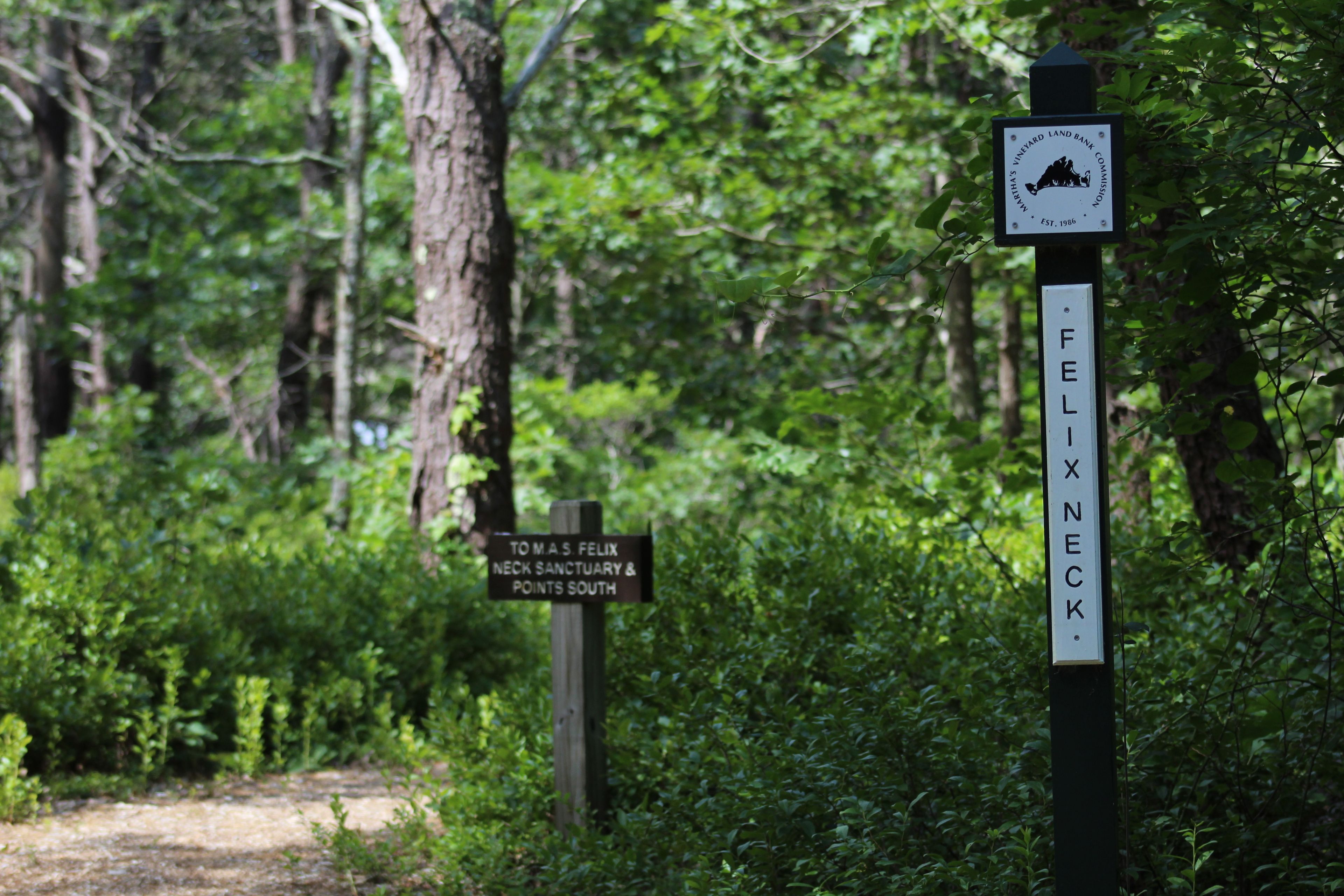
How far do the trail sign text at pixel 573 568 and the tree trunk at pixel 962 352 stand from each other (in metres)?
5.73

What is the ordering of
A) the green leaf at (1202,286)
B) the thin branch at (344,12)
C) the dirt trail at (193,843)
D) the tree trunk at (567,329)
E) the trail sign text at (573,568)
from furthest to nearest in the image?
the tree trunk at (567,329)
the thin branch at (344,12)
the trail sign text at (573,568)
the dirt trail at (193,843)
the green leaf at (1202,286)

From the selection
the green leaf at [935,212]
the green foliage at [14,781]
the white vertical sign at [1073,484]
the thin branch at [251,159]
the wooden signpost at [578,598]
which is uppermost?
the thin branch at [251,159]

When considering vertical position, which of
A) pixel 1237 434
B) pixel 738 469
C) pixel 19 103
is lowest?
pixel 1237 434

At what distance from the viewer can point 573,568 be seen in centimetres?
451

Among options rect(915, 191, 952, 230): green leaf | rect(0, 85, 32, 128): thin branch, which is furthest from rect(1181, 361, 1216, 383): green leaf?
rect(0, 85, 32, 128): thin branch

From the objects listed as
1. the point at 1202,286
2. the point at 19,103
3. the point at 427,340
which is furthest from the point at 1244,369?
the point at 19,103

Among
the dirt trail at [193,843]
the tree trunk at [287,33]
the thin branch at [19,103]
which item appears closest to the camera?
the dirt trail at [193,843]

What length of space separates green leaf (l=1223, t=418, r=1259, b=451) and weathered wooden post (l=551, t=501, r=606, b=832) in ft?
7.16

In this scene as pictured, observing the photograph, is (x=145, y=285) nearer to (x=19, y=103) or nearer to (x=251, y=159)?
(x=19, y=103)

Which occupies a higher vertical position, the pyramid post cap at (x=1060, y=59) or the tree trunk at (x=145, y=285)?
the tree trunk at (x=145, y=285)

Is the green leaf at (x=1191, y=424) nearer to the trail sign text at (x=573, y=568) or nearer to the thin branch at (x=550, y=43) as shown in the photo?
the trail sign text at (x=573, y=568)

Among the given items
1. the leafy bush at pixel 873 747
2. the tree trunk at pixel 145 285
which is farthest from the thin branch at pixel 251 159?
the leafy bush at pixel 873 747

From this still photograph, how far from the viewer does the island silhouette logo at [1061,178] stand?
254cm

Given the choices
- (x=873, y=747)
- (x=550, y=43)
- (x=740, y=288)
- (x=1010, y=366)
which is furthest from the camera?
(x=1010, y=366)
